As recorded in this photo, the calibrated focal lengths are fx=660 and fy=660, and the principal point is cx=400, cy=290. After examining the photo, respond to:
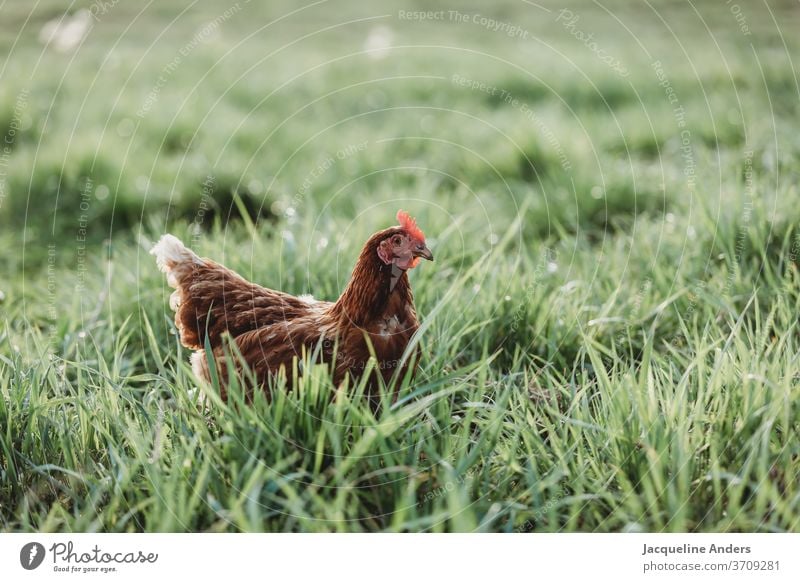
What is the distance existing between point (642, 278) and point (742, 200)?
1.89 ft

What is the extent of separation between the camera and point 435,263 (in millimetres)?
2432

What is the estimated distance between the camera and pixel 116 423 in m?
1.72

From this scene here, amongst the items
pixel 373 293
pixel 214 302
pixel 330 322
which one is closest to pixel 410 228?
pixel 373 293

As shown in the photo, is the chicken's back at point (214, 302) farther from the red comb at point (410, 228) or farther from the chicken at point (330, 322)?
the red comb at point (410, 228)

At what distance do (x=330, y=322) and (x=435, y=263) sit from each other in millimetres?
748
